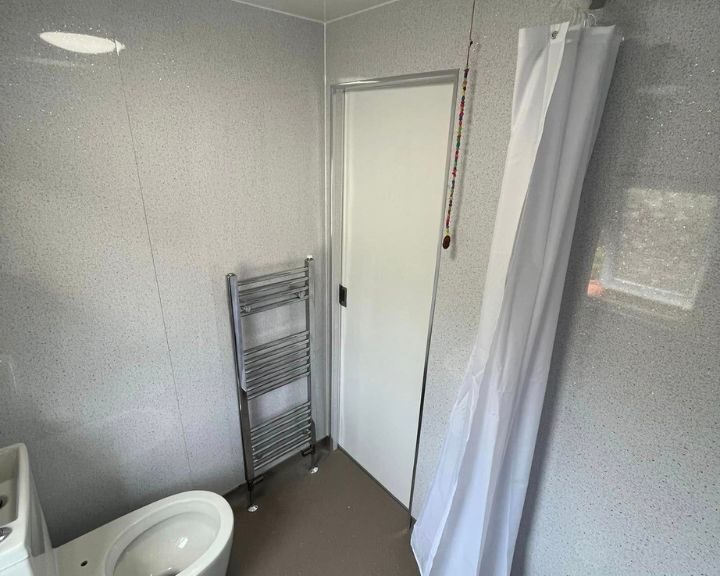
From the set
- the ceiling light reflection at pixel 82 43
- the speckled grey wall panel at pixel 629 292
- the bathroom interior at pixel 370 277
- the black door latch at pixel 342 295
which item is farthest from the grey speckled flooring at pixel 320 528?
the ceiling light reflection at pixel 82 43

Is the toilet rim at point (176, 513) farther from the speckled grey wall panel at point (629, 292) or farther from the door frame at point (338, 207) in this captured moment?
the speckled grey wall panel at point (629, 292)

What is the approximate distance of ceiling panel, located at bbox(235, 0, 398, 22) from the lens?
56.6 inches

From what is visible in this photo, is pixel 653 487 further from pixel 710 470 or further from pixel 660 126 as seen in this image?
pixel 660 126

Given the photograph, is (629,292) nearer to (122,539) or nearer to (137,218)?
(137,218)

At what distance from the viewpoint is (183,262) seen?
1.57 meters

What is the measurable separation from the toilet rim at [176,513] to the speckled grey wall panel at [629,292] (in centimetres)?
112

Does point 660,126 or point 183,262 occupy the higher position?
point 660,126

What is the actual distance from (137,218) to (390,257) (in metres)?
1.03

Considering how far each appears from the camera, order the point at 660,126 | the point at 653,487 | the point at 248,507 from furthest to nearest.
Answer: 1. the point at 248,507
2. the point at 653,487
3. the point at 660,126

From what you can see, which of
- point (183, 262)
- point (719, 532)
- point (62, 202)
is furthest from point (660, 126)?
point (62, 202)

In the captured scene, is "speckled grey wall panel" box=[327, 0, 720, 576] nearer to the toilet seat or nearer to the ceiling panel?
the ceiling panel

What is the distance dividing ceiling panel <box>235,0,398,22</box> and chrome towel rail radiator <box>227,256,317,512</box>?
1016 mm

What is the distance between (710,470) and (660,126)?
0.84 metres

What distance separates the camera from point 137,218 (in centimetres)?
142
